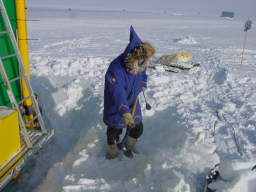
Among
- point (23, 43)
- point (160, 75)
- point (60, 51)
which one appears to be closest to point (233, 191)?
point (23, 43)

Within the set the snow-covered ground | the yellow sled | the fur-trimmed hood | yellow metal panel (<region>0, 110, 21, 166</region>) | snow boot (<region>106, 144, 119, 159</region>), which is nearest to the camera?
yellow metal panel (<region>0, 110, 21, 166</region>)

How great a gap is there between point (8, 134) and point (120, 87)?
130 cm

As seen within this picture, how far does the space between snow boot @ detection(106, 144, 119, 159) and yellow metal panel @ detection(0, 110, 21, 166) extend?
1351mm

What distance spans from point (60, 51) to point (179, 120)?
755 cm

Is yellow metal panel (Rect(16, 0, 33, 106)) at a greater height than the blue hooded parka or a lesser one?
greater

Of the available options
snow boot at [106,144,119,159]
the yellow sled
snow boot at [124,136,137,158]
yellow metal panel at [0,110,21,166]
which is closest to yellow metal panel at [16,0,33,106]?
the yellow sled

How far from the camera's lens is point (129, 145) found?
3.94 meters

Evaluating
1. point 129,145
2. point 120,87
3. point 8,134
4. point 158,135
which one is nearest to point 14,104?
point 8,134

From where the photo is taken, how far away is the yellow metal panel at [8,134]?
2654 mm

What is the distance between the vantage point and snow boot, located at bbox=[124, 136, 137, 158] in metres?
3.87

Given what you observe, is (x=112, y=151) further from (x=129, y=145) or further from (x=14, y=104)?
(x=14, y=104)

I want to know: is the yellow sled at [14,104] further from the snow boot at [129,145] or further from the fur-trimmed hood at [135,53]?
the fur-trimmed hood at [135,53]

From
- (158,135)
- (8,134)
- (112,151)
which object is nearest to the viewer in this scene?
(8,134)

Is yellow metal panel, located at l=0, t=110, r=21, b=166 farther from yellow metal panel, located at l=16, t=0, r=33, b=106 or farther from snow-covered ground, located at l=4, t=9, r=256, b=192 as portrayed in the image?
yellow metal panel, located at l=16, t=0, r=33, b=106
